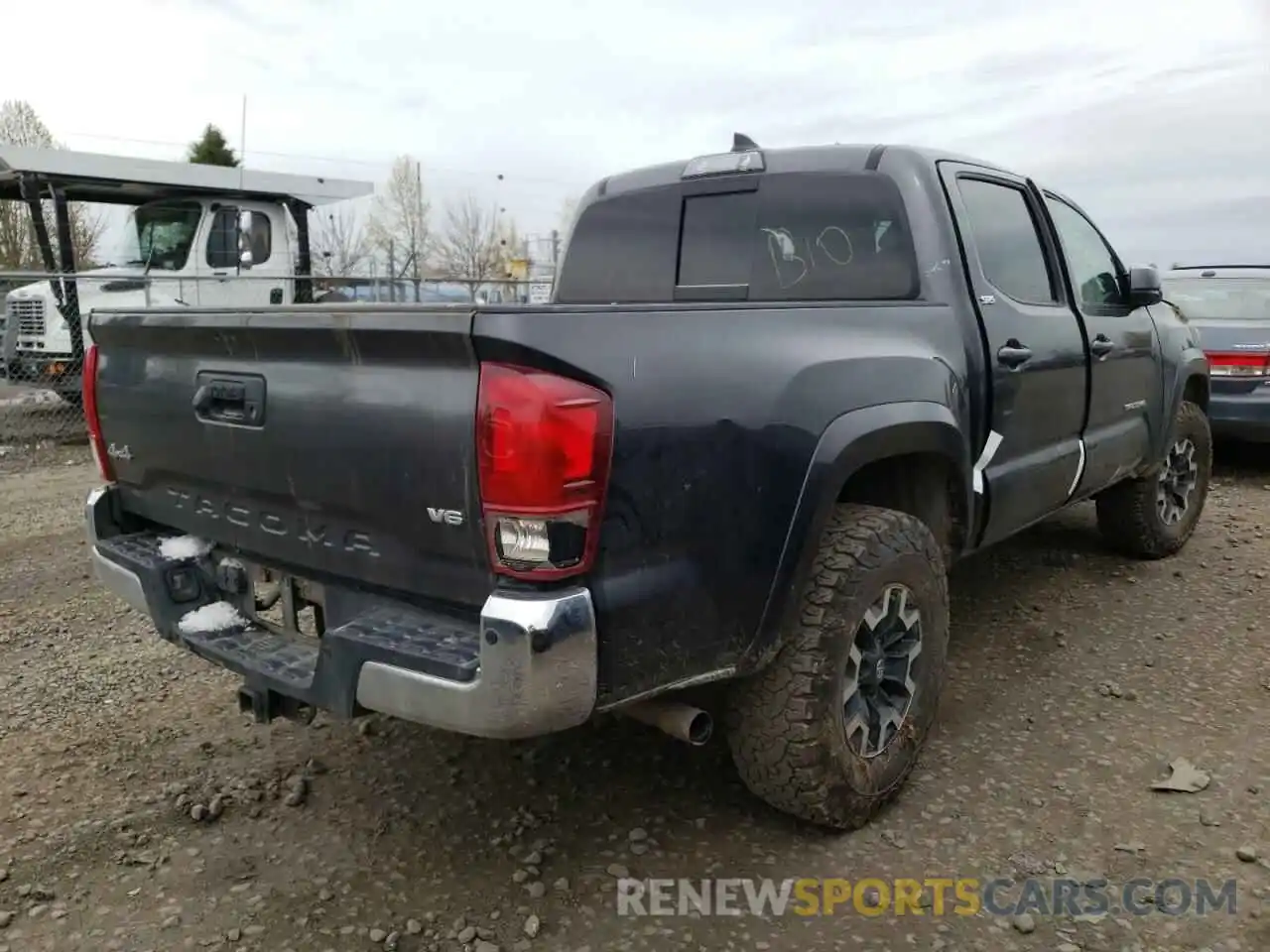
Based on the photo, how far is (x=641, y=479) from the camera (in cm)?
217

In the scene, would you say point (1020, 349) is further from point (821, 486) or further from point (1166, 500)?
point (1166, 500)

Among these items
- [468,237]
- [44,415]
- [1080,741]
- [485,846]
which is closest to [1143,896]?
[1080,741]

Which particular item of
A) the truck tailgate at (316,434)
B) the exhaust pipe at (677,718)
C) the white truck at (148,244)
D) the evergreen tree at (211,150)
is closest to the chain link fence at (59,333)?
the white truck at (148,244)

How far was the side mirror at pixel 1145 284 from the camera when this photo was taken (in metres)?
4.30

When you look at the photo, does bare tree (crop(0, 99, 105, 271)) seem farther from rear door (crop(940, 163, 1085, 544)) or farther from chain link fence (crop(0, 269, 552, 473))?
rear door (crop(940, 163, 1085, 544))

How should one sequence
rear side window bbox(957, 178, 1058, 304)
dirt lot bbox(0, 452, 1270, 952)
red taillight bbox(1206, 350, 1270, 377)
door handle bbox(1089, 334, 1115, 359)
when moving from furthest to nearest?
red taillight bbox(1206, 350, 1270, 377), door handle bbox(1089, 334, 1115, 359), rear side window bbox(957, 178, 1058, 304), dirt lot bbox(0, 452, 1270, 952)

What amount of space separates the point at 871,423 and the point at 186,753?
8.10ft

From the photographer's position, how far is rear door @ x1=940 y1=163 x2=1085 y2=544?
11.3 feet

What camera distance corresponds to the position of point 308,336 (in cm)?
236

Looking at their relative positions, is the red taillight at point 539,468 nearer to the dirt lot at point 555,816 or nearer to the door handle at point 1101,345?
the dirt lot at point 555,816

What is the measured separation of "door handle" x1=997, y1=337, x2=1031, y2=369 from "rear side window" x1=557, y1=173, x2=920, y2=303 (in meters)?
0.41

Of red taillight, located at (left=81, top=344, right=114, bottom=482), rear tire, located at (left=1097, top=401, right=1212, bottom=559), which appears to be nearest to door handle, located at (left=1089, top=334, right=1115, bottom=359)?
rear tire, located at (left=1097, top=401, right=1212, bottom=559)

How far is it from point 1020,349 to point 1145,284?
1.24 m

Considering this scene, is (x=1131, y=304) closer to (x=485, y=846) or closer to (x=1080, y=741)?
(x=1080, y=741)
